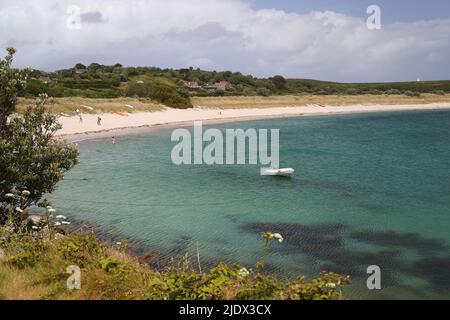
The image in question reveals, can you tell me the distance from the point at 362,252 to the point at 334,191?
45.9 ft

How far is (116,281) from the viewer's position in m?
10.0

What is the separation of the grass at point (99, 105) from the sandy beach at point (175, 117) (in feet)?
6.61

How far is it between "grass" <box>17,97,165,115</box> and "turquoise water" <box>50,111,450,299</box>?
75.1 feet

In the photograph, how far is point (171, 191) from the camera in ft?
108

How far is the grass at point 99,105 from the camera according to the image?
72125 millimetres

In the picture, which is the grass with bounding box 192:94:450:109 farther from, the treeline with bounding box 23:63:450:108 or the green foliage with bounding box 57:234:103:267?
the green foliage with bounding box 57:234:103:267

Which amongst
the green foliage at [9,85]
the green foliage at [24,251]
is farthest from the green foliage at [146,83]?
the green foliage at [24,251]

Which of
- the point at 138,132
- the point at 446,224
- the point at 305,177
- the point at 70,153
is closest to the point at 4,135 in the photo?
the point at 70,153

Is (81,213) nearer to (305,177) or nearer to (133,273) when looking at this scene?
(133,273)

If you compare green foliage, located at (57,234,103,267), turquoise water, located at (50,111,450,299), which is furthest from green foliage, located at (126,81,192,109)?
green foliage, located at (57,234,103,267)

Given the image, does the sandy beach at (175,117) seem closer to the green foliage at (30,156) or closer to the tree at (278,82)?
the green foliage at (30,156)

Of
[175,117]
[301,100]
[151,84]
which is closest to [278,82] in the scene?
[301,100]
